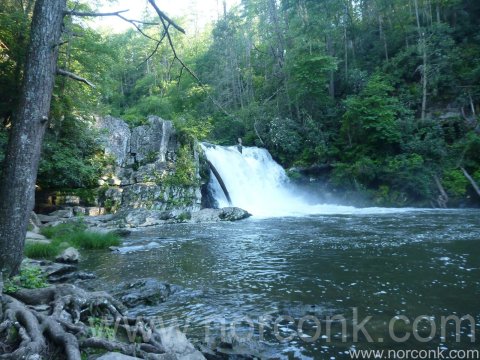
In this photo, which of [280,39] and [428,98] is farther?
[280,39]

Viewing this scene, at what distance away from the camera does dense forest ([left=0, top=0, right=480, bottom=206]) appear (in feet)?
47.1

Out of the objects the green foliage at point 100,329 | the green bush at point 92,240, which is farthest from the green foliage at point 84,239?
the green foliage at point 100,329

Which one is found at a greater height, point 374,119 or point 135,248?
point 374,119

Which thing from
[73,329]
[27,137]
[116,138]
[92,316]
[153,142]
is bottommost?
[92,316]

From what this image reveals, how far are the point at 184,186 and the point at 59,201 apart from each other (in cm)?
621

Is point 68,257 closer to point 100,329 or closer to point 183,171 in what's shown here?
point 100,329

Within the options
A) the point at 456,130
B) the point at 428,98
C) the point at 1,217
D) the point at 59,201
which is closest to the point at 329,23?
the point at 428,98

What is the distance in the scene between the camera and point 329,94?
27.9 metres

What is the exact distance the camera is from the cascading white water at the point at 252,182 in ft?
68.9

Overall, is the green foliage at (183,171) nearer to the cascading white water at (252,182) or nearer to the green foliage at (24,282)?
the cascading white water at (252,182)

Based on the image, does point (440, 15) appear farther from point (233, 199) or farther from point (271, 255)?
point (271, 255)

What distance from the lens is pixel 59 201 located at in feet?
53.2

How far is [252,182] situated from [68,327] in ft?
63.0

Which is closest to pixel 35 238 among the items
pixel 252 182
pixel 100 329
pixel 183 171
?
pixel 100 329
